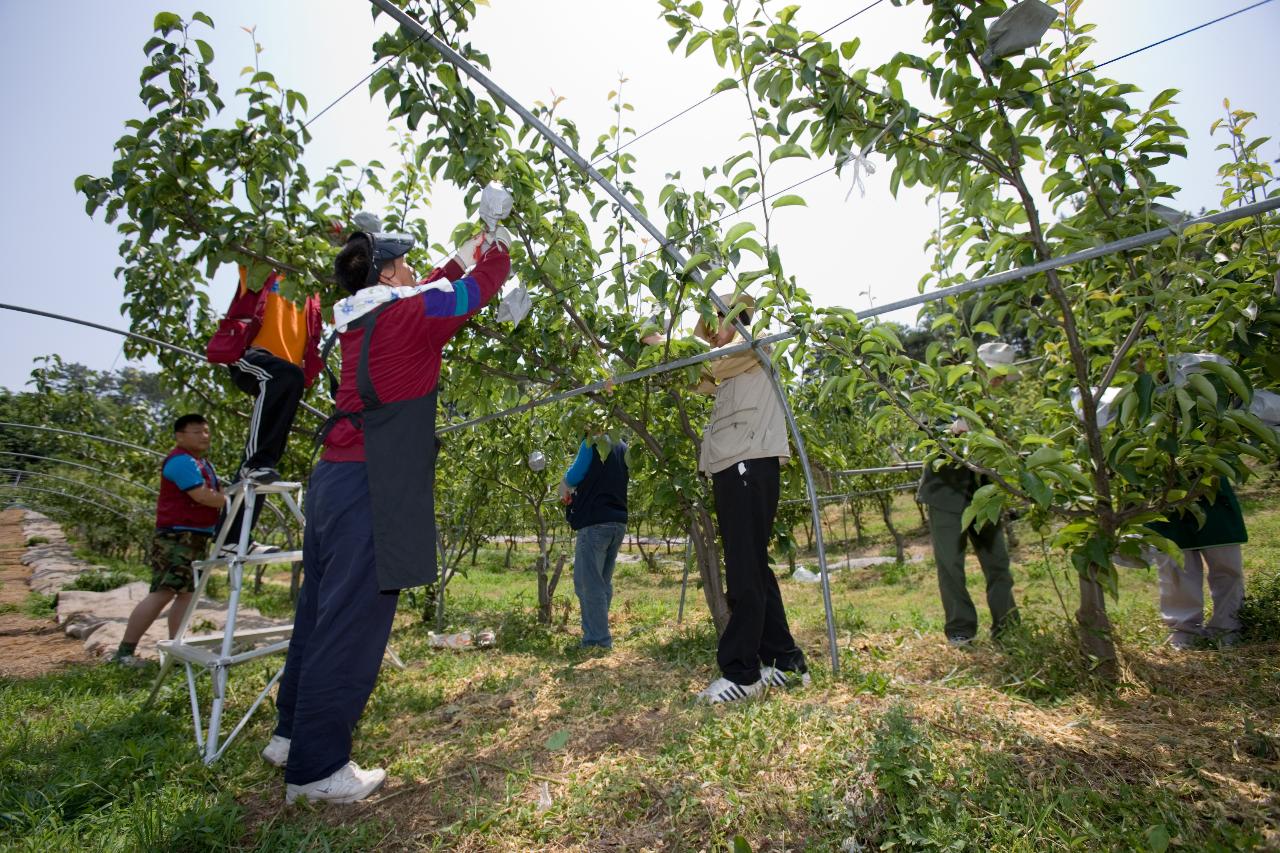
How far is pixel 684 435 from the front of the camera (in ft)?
12.5

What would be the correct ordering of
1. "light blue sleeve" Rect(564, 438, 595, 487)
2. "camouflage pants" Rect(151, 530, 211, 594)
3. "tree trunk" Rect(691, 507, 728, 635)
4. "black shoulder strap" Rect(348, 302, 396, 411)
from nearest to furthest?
"black shoulder strap" Rect(348, 302, 396, 411), "tree trunk" Rect(691, 507, 728, 635), "camouflage pants" Rect(151, 530, 211, 594), "light blue sleeve" Rect(564, 438, 595, 487)

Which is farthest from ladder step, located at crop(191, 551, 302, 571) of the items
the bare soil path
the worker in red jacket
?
the bare soil path

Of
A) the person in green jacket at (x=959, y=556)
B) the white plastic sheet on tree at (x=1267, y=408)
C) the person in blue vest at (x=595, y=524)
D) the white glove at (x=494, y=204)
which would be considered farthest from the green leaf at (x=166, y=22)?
the person in green jacket at (x=959, y=556)

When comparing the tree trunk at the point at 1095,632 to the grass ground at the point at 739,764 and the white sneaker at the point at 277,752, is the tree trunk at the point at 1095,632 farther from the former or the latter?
the white sneaker at the point at 277,752

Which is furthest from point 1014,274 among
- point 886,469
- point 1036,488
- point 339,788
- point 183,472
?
point 183,472

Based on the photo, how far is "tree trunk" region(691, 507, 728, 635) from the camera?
3.65 metres

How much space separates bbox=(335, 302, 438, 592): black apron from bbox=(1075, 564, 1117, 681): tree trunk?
2.46 metres

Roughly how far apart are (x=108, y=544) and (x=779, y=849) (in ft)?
60.2

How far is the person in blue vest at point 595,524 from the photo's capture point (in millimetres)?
4492

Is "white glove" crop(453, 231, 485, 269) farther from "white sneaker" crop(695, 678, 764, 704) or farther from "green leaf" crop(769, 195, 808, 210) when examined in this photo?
"white sneaker" crop(695, 678, 764, 704)

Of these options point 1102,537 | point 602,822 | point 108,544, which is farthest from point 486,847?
point 108,544

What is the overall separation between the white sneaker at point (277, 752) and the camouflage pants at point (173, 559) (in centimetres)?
211

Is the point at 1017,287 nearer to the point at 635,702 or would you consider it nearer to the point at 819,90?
the point at 819,90

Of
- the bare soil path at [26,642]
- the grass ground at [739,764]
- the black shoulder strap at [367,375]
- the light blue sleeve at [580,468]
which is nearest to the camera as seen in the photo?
the grass ground at [739,764]
